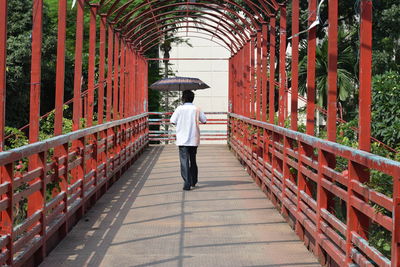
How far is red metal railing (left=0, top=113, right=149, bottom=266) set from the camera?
5238 mm

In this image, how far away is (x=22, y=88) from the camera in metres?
21.5

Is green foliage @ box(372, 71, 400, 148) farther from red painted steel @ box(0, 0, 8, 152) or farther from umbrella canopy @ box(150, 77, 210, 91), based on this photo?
red painted steel @ box(0, 0, 8, 152)

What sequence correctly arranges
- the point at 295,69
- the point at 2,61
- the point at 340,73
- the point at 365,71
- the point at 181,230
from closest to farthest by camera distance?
the point at 365,71
the point at 2,61
the point at 181,230
the point at 295,69
the point at 340,73

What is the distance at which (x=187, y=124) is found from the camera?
37.8 ft

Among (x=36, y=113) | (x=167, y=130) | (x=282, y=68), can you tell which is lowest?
(x=167, y=130)

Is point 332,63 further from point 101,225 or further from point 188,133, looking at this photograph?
point 188,133

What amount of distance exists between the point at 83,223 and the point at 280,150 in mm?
2809

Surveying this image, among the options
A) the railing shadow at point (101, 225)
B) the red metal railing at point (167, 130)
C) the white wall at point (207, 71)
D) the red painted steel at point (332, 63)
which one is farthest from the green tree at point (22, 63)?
the red painted steel at point (332, 63)

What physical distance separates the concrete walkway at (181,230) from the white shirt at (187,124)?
737mm

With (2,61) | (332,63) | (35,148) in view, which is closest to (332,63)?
(332,63)

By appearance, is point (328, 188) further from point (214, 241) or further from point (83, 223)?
point (83, 223)

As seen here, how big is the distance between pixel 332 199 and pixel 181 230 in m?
1.94

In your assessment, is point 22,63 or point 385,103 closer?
point 385,103

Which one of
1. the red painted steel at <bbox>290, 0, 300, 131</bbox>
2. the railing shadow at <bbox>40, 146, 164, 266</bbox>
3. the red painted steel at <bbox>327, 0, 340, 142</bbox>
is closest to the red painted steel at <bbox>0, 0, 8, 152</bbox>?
the railing shadow at <bbox>40, 146, 164, 266</bbox>
